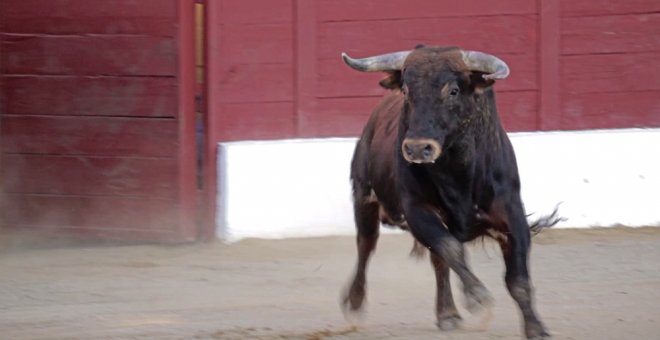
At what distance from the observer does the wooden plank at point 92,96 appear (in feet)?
29.3

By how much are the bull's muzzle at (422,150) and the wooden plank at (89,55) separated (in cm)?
361

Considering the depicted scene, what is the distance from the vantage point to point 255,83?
9086 millimetres

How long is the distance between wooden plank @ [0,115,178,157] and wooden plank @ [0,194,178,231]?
33 centimetres

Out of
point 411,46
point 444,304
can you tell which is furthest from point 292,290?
point 411,46

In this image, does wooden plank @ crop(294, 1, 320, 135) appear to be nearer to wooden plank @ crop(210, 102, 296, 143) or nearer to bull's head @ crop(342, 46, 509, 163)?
wooden plank @ crop(210, 102, 296, 143)

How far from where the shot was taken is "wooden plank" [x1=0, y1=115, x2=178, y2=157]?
8977 millimetres

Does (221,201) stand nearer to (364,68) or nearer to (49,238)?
(49,238)

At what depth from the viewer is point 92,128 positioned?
9.14 metres

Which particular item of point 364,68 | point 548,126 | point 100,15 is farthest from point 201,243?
point 364,68

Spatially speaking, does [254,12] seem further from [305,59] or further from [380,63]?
[380,63]

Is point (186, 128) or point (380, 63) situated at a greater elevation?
point (380, 63)

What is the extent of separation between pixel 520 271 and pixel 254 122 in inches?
145

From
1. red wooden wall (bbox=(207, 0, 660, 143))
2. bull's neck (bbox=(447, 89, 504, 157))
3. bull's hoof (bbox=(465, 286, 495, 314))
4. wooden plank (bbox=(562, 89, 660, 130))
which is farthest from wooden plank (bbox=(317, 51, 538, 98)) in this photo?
bull's hoof (bbox=(465, 286, 495, 314))

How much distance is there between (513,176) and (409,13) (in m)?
3.43
